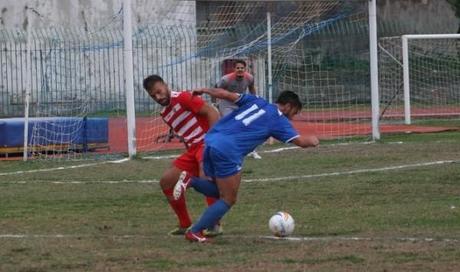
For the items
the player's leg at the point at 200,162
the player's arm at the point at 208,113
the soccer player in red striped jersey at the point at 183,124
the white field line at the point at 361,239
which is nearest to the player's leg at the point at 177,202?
the soccer player in red striped jersey at the point at 183,124

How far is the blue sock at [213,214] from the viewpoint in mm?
10273

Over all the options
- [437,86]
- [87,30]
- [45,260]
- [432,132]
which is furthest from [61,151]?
[87,30]

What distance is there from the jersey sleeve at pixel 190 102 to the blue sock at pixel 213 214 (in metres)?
1.17

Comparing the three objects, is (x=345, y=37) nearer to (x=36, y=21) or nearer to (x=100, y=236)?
(x=36, y=21)

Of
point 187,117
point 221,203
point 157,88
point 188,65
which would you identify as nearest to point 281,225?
point 221,203

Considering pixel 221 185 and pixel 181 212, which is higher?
pixel 221 185

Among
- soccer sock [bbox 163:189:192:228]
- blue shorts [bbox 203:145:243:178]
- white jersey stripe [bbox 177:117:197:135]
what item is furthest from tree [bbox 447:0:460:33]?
blue shorts [bbox 203:145:243:178]

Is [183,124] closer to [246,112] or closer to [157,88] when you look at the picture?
[157,88]

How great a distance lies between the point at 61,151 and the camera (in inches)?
843

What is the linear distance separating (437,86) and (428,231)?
22129mm

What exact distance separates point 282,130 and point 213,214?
98cm

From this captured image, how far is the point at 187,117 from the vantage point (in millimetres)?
11242

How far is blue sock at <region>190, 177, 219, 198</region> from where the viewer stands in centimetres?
1062

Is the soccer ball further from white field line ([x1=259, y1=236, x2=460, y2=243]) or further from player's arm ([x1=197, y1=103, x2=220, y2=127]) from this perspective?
player's arm ([x1=197, y1=103, x2=220, y2=127])
